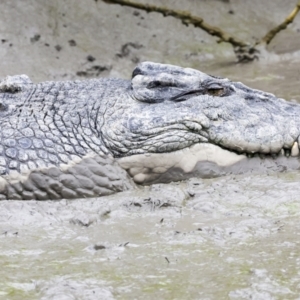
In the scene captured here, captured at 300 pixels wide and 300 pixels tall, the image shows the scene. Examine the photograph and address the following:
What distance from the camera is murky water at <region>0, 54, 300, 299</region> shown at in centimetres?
243

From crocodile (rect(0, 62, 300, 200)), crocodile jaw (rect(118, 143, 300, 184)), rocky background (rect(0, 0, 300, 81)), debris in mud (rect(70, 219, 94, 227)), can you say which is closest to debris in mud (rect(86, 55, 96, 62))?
rocky background (rect(0, 0, 300, 81))

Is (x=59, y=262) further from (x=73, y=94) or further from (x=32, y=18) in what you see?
(x=32, y=18)

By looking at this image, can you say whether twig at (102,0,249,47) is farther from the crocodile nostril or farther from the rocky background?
the crocodile nostril

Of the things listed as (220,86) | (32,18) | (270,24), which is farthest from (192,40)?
(220,86)

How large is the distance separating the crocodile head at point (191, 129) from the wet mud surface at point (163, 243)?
106 millimetres

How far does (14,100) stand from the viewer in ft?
12.6

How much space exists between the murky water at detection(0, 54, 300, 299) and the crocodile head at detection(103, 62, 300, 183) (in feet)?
0.35

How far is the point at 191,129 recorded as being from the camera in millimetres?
3711

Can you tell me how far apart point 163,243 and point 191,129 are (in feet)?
3.24

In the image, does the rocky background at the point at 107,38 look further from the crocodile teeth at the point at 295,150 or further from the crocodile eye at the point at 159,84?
the crocodile teeth at the point at 295,150

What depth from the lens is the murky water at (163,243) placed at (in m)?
2.43

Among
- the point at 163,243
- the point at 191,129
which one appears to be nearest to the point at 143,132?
the point at 191,129

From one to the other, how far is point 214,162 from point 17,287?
1.55 m

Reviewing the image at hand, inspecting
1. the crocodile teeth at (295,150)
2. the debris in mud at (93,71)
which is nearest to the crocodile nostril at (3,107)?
the crocodile teeth at (295,150)
